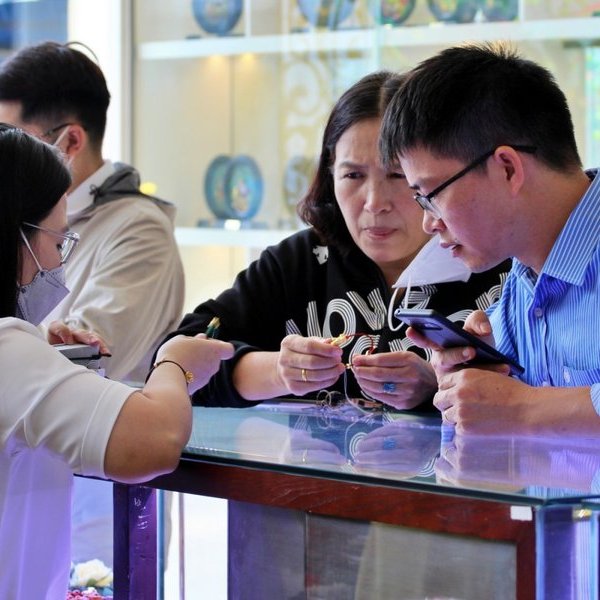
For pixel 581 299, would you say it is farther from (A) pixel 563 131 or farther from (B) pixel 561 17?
(B) pixel 561 17

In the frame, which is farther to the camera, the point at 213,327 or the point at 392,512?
the point at 213,327

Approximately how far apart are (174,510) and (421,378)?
2.17 ft

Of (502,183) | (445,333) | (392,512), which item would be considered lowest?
(392,512)

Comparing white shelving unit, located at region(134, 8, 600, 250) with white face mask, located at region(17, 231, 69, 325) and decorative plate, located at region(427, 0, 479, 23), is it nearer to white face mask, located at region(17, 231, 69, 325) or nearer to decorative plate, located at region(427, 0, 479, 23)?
decorative plate, located at region(427, 0, 479, 23)

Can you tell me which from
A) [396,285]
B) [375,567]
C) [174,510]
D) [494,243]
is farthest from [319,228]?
[375,567]

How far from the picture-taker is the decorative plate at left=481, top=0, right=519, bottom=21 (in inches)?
170

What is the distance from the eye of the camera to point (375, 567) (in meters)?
1.50

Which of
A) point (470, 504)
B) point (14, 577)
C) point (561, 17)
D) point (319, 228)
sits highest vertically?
point (561, 17)

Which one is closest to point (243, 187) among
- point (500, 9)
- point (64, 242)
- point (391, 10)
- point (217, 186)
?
point (217, 186)

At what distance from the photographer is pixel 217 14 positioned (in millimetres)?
5047

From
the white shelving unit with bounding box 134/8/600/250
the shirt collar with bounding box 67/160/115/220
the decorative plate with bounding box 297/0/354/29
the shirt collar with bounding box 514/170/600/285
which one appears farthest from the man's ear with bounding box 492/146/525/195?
the decorative plate with bounding box 297/0/354/29

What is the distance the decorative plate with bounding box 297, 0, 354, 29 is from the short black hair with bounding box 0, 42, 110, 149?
5.41 feet

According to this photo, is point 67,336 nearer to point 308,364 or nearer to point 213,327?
point 213,327

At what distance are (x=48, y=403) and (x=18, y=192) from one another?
38cm
